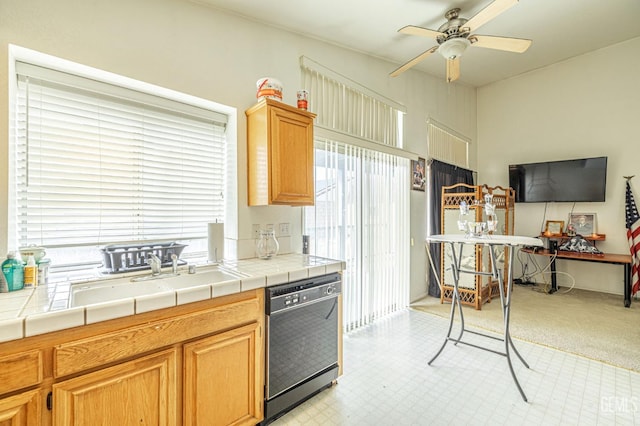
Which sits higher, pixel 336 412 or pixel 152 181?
pixel 152 181

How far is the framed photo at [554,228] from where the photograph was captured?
4.48 m

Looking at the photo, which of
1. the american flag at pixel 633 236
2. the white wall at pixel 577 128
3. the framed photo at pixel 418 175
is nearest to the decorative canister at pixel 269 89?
the framed photo at pixel 418 175

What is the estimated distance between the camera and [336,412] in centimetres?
184

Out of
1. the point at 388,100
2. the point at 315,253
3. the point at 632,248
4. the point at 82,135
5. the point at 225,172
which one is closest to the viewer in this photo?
the point at 82,135

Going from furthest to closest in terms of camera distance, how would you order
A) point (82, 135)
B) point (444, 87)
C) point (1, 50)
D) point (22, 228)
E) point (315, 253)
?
point (444, 87) < point (315, 253) < point (82, 135) < point (22, 228) < point (1, 50)

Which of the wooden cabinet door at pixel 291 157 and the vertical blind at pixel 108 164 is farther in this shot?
the wooden cabinet door at pixel 291 157

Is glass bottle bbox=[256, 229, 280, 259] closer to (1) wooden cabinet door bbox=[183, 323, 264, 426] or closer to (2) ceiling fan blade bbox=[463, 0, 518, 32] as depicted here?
(1) wooden cabinet door bbox=[183, 323, 264, 426]

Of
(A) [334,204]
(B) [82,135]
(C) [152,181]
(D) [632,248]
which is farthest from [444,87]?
(B) [82,135]

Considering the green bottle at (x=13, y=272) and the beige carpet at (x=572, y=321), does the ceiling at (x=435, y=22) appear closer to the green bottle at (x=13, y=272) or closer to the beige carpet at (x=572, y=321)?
the green bottle at (x=13, y=272)

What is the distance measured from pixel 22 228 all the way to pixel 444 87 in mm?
5045

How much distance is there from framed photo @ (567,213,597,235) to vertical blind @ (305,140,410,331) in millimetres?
2843

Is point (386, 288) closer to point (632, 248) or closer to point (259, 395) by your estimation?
point (259, 395)

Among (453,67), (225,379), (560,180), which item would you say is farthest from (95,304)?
(560,180)

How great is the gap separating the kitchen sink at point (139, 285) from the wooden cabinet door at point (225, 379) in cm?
32
